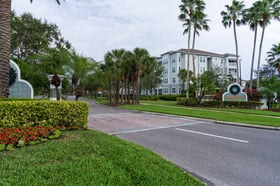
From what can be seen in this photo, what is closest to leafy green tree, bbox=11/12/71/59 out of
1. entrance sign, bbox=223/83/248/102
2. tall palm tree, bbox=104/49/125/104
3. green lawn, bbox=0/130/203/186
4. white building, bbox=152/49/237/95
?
tall palm tree, bbox=104/49/125/104

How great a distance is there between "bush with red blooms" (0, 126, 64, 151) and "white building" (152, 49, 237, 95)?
46.3 meters

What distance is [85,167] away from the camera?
3.14 metres

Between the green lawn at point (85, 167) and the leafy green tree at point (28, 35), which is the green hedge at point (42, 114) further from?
the leafy green tree at point (28, 35)

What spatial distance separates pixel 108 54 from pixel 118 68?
3.08 meters

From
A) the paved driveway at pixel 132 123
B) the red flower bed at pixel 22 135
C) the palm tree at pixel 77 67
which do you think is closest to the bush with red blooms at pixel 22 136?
the red flower bed at pixel 22 135

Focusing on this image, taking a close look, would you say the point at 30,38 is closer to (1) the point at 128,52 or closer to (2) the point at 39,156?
(1) the point at 128,52

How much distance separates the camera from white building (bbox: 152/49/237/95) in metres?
49.2

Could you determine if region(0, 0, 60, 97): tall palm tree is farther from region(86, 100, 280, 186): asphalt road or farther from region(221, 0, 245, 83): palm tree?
region(221, 0, 245, 83): palm tree

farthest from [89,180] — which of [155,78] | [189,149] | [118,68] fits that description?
Result: [155,78]

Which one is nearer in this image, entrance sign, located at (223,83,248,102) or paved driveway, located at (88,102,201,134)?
paved driveway, located at (88,102,201,134)

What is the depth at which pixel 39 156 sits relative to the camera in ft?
11.9

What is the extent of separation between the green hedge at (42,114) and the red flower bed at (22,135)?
0.40 metres

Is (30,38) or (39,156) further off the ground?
(30,38)

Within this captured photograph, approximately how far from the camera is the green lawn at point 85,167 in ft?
8.82
